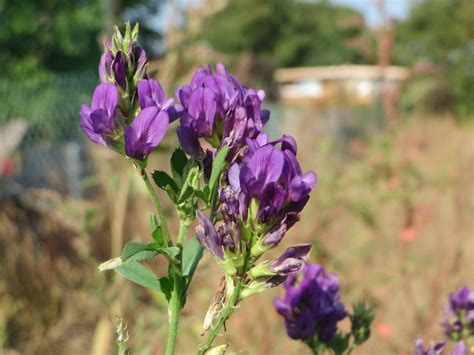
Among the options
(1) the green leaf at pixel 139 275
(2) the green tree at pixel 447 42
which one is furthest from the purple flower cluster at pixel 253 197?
(2) the green tree at pixel 447 42

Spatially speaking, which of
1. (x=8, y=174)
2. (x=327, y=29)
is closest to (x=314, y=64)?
(x=327, y=29)

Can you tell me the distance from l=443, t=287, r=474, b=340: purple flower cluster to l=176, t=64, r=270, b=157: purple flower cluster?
624 mm

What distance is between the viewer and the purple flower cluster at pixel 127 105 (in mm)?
805

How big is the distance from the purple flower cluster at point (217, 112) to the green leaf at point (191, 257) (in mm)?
120

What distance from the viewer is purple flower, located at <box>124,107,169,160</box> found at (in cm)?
80

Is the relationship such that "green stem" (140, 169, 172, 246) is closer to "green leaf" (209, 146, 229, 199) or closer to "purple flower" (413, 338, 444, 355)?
"green leaf" (209, 146, 229, 199)

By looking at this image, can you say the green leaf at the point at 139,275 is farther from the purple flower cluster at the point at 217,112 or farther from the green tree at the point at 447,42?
the green tree at the point at 447,42

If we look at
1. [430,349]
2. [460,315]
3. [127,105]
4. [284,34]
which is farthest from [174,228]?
[284,34]

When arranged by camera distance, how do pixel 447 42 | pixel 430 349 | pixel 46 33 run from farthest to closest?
pixel 447 42 → pixel 46 33 → pixel 430 349

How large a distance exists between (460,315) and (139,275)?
2.24 ft

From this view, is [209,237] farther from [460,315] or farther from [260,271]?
[460,315]

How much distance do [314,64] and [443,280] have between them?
44.0 m

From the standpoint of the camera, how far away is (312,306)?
1122 mm

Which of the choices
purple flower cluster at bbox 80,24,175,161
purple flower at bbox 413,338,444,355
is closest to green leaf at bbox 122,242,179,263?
purple flower cluster at bbox 80,24,175,161
